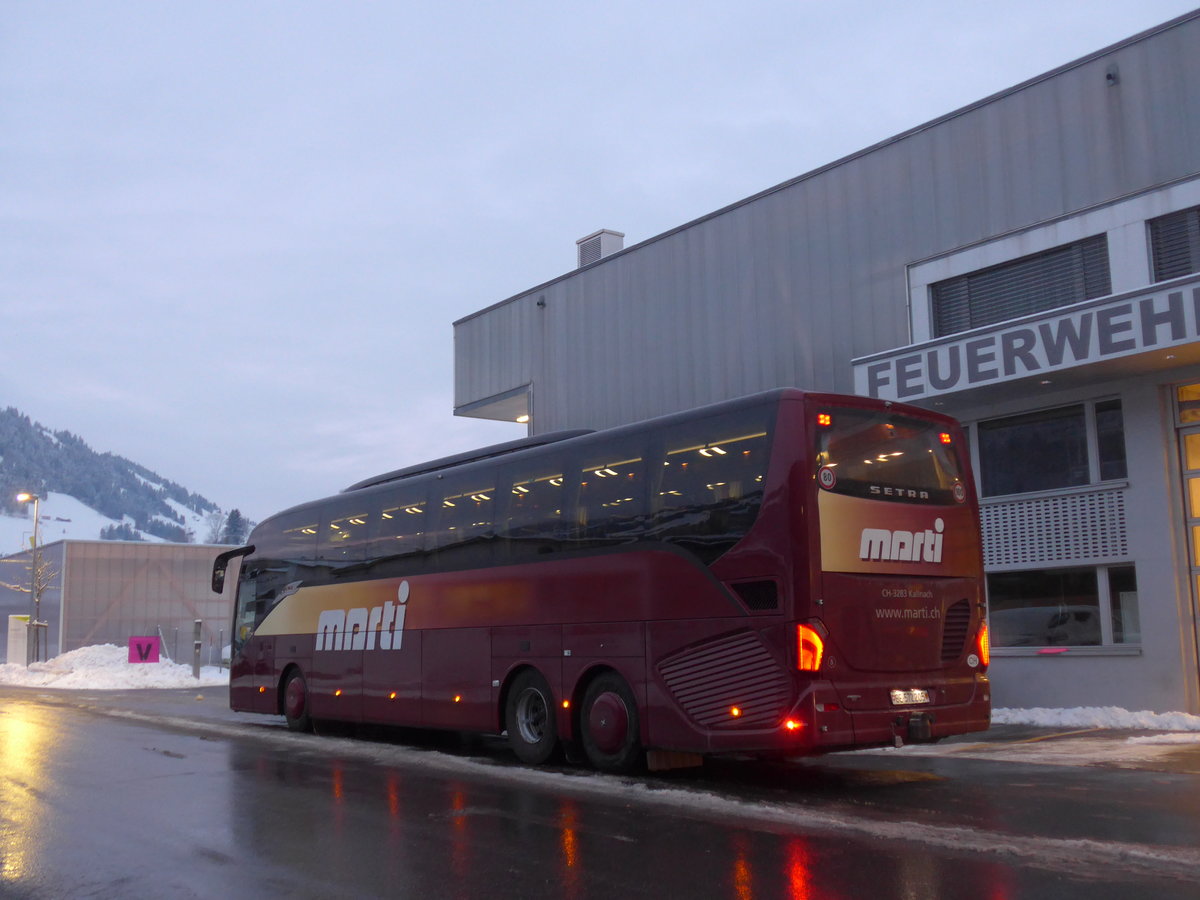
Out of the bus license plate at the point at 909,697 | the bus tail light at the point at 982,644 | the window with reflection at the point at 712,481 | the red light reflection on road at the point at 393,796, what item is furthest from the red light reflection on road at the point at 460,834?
the bus tail light at the point at 982,644

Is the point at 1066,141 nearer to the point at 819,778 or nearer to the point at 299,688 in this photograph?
the point at 819,778

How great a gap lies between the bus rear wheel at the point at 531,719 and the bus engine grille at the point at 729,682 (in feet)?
7.22

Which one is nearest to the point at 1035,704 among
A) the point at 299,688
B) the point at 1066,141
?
the point at 1066,141

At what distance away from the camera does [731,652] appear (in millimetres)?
10102

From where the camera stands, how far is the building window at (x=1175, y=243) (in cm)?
1529

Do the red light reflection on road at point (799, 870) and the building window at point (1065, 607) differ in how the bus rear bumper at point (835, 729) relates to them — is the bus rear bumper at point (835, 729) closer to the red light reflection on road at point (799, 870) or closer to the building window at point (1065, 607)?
the red light reflection on road at point (799, 870)

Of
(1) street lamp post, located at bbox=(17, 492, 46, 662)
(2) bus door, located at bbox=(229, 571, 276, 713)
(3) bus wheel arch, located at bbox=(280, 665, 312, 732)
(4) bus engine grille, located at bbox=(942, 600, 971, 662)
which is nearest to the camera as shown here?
(4) bus engine grille, located at bbox=(942, 600, 971, 662)

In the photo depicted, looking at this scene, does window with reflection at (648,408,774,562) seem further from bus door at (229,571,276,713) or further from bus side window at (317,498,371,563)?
bus door at (229,571,276,713)

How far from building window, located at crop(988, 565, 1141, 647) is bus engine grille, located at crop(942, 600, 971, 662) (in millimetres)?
6301

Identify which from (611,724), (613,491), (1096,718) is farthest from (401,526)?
(1096,718)

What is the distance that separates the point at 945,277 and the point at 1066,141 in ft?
8.90

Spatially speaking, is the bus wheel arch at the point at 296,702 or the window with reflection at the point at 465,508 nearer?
the window with reflection at the point at 465,508

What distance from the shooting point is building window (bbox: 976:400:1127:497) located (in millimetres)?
16266

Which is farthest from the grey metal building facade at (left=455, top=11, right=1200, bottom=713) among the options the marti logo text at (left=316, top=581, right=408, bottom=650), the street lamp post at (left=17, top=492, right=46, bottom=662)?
the street lamp post at (left=17, top=492, right=46, bottom=662)
